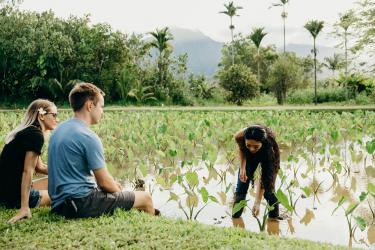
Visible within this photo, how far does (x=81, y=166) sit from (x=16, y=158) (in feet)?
2.36

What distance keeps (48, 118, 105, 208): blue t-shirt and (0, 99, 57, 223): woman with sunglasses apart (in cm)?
23

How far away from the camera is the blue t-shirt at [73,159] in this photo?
11.4ft

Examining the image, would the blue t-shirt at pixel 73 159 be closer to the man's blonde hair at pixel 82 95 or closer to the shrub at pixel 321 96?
the man's blonde hair at pixel 82 95

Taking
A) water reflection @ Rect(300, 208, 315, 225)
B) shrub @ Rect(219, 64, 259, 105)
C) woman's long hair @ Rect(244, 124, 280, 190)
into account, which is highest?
shrub @ Rect(219, 64, 259, 105)

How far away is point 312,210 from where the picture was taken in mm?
5051

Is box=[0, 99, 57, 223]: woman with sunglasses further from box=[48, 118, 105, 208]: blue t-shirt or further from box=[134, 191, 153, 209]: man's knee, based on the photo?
box=[134, 191, 153, 209]: man's knee

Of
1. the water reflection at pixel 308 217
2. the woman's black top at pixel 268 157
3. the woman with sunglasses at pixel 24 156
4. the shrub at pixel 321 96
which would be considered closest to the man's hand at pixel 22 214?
the woman with sunglasses at pixel 24 156

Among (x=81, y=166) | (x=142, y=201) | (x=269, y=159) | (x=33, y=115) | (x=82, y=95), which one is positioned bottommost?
(x=142, y=201)

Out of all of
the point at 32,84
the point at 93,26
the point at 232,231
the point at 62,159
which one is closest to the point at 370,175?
the point at 232,231

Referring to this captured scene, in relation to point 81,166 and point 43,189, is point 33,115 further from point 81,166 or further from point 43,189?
point 43,189

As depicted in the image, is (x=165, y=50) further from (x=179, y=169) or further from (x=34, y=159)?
(x=34, y=159)

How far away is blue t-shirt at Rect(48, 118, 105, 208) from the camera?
11.4 feet

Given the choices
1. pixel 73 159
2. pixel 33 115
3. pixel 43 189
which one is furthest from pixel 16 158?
pixel 43 189

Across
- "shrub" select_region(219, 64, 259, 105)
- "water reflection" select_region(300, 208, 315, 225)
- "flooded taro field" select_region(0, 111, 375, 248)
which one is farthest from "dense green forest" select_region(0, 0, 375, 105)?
"water reflection" select_region(300, 208, 315, 225)
